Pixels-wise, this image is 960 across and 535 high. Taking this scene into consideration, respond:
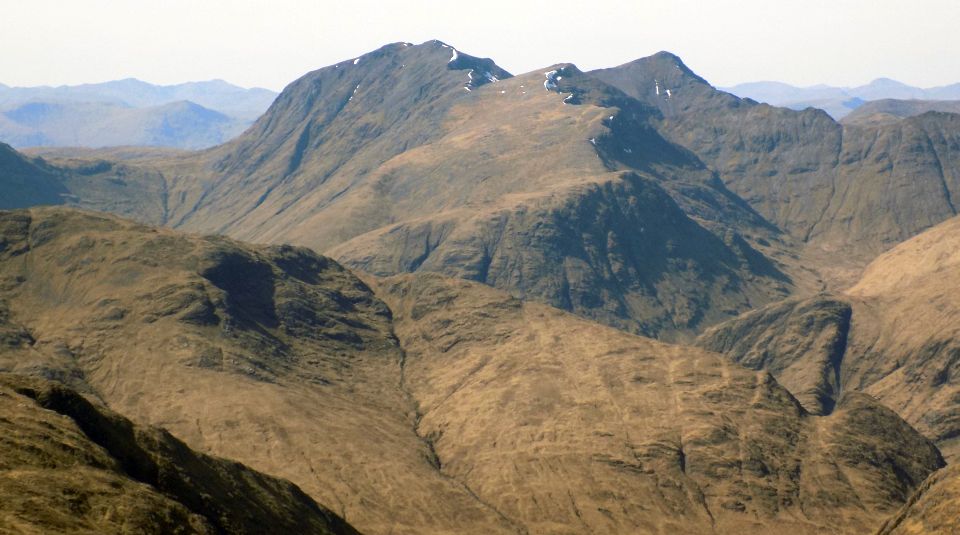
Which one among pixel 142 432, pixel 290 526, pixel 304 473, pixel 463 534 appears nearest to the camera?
pixel 142 432

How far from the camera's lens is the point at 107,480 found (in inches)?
4085

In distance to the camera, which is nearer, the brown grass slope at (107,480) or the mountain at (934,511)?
the brown grass slope at (107,480)

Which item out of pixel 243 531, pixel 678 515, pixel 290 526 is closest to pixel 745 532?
pixel 678 515

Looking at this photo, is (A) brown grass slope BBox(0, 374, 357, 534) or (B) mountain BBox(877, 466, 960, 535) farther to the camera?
(B) mountain BBox(877, 466, 960, 535)

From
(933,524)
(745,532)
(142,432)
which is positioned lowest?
(745,532)

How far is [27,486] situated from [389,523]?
94.2 m

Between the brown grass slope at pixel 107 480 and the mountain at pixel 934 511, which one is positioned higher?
the brown grass slope at pixel 107 480

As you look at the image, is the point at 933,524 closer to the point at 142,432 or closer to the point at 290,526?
the point at 290,526

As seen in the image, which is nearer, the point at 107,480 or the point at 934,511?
the point at 107,480

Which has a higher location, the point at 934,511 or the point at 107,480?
the point at 107,480

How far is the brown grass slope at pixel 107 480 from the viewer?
94250mm

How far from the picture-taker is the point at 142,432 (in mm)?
122000

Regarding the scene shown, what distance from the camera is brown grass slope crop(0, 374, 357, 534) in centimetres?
9425

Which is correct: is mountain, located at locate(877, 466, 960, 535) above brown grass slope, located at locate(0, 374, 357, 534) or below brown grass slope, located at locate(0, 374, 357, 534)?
below
